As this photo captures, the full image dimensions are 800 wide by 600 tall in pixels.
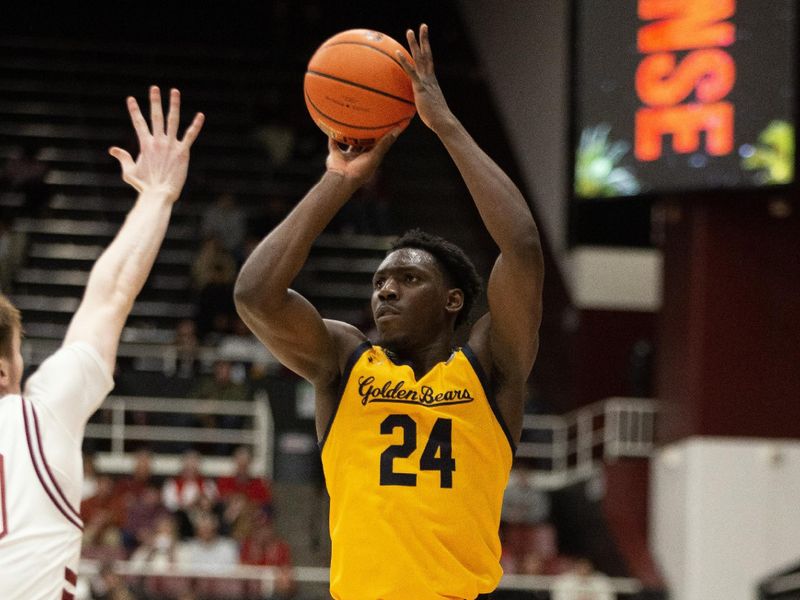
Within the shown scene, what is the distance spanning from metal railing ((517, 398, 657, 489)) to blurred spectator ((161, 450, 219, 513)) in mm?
4181

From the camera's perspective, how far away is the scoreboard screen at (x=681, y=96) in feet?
44.6

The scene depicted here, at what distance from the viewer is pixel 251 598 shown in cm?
1369

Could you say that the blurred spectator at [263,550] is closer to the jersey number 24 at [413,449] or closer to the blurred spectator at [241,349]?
the blurred spectator at [241,349]

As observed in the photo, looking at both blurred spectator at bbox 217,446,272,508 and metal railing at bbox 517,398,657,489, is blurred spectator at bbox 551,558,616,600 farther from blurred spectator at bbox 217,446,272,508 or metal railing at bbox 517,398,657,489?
blurred spectator at bbox 217,446,272,508

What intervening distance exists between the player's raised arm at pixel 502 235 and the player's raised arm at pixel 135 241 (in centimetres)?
70

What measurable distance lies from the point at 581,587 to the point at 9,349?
433 inches

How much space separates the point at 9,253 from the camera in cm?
1869

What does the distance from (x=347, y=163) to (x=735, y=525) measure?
11.1 metres

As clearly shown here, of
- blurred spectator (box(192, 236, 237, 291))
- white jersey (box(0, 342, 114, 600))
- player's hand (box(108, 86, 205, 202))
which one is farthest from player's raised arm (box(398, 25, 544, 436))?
blurred spectator (box(192, 236, 237, 291))

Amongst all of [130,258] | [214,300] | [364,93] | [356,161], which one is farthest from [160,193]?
[214,300]

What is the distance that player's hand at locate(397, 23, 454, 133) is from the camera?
4.43m

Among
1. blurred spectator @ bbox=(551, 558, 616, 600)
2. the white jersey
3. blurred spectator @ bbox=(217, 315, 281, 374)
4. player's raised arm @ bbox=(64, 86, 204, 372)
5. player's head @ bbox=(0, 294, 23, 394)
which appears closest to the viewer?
the white jersey

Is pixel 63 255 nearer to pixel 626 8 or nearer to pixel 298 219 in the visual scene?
pixel 626 8

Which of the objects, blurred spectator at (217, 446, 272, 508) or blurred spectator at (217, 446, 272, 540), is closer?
blurred spectator at (217, 446, 272, 540)
